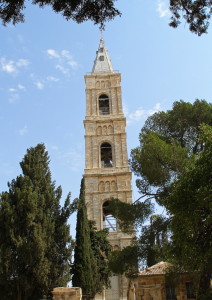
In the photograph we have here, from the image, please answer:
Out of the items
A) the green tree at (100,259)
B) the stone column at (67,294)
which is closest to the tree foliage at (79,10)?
the stone column at (67,294)

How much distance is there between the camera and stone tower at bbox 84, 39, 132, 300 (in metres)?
26.9

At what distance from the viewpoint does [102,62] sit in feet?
126

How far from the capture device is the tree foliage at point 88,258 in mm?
18859

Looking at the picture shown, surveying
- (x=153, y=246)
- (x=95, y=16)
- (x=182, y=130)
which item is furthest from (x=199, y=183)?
(x=182, y=130)

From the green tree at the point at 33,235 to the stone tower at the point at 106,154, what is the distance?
8601 millimetres

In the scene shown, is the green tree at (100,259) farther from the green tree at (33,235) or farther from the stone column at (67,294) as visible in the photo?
the stone column at (67,294)

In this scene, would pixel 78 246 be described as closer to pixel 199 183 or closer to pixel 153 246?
pixel 153 246

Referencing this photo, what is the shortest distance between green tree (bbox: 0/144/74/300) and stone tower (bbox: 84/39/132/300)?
860 cm

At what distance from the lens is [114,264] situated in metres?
16.1

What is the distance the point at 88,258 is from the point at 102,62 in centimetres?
2478

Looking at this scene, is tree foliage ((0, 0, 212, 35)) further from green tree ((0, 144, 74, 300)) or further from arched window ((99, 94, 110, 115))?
arched window ((99, 94, 110, 115))

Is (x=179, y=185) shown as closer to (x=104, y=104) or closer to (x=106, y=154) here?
(x=106, y=154)

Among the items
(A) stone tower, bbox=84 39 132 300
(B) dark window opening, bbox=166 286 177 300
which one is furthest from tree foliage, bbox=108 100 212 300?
(A) stone tower, bbox=84 39 132 300

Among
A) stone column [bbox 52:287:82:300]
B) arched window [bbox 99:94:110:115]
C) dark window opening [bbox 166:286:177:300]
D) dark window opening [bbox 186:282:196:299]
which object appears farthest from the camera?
arched window [bbox 99:94:110:115]
